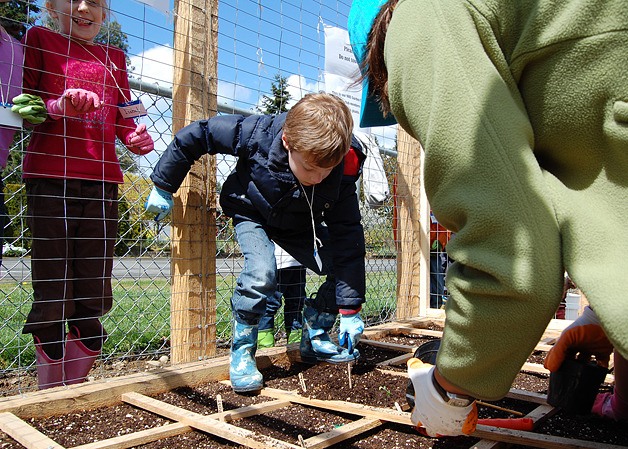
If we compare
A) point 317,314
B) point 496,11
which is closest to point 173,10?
point 317,314

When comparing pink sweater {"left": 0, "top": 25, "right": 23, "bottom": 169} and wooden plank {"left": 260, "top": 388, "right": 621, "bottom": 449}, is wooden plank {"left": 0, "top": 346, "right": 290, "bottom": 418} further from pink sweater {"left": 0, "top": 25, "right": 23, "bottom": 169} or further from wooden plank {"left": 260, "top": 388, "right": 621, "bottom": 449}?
pink sweater {"left": 0, "top": 25, "right": 23, "bottom": 169}

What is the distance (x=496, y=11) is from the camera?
77 cm

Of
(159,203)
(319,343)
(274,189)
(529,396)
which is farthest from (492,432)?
(159,203)

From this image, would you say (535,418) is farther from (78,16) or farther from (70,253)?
(78,16)

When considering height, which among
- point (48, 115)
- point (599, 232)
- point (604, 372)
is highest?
point (48, 115)

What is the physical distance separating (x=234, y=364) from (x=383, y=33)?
1509 mm

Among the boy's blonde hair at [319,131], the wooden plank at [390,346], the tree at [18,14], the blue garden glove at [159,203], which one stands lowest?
the wooden plank at [390,346]

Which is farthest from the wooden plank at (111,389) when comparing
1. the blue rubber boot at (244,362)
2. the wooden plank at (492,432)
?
the wooden plank at (492,432)

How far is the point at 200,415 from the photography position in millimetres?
1792

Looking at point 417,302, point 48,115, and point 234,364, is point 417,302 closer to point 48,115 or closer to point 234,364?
point 234,364

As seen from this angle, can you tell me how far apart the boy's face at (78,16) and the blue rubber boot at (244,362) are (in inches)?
51.9

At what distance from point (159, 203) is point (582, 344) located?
159cm

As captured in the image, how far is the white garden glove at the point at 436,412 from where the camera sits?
965 mm

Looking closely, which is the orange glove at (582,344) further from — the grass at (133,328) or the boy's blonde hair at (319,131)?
the grass at (133,328)
